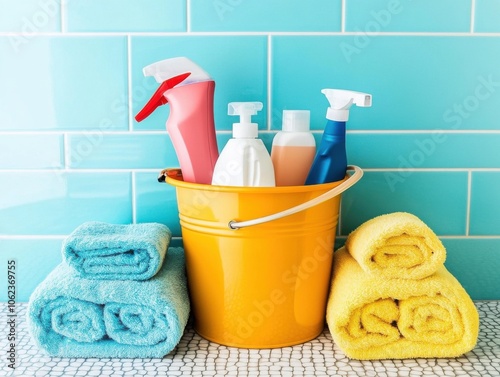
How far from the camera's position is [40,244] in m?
0.95

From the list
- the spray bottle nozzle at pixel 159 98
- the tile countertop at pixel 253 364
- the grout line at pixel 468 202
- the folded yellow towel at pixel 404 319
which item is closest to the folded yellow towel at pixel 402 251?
the folded yellow towel at pixel 404 319

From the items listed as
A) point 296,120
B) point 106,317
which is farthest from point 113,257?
point 296,120

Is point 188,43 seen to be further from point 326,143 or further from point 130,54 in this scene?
point 326,143

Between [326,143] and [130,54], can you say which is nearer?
[326,143]

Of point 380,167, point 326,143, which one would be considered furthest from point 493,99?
point 326,143

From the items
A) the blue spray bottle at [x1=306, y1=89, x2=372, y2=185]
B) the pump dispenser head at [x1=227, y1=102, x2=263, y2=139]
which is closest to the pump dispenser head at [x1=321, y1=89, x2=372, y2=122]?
the blue spray bottle at [x1=306, y1=89, x2=372, y2=185]

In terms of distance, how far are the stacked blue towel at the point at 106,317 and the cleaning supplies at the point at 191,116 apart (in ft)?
0.47

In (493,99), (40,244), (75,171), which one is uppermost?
(493,99)

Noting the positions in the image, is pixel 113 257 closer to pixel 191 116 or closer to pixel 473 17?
pixel 191 116

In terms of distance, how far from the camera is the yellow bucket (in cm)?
74

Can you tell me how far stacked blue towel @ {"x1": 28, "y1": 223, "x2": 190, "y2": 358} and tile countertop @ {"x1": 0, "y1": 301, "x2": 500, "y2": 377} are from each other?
2 cm

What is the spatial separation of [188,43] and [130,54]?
0.10 meters

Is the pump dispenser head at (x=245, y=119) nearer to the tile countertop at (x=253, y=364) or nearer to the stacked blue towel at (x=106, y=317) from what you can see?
the stacked blue towel at (x=106, y=317)

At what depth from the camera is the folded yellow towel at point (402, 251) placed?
72 centimetres
